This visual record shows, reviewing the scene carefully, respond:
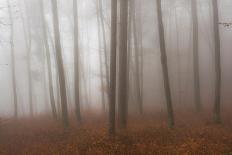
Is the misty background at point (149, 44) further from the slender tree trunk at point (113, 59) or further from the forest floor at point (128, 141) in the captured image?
the slender tree trunk at point (113, 59)

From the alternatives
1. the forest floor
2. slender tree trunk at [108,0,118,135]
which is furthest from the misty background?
slender tree trunk at [108,0,118,135]

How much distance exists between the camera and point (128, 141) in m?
12.6

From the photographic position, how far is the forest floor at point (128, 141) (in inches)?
444

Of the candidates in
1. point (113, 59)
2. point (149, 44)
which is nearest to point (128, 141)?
point (113, 59)

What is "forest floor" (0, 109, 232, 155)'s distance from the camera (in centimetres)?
1128

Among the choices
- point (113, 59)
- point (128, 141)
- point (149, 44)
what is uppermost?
point (149, 44)

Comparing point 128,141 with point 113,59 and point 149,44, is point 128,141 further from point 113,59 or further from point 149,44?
point 149,44

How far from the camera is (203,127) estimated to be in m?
15.6

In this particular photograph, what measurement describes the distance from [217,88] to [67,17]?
18181 millimetres

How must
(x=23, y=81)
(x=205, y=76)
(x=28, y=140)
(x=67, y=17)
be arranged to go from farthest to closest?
(x=23, y=81) < (x=205, y=76) < (x=67, y=17) < (x=28, y=140)

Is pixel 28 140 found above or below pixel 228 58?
below

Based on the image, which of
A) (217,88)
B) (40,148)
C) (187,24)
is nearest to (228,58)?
(187,24)

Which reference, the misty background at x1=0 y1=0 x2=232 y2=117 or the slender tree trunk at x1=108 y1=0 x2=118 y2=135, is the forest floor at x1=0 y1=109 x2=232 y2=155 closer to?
the slender tree trunk at x1=108 y1=0 x2=118 y2=135

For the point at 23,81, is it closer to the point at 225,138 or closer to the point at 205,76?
the point at 205,76
